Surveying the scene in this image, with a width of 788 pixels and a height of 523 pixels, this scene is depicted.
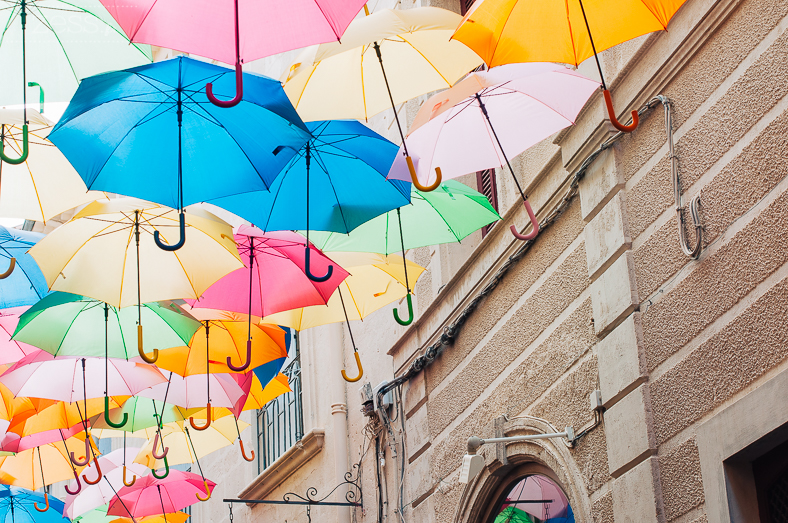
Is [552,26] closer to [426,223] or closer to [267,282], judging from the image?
[426,223]

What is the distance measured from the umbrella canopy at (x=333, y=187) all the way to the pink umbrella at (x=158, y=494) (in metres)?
5.90

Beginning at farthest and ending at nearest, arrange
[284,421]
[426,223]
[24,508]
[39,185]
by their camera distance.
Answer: [284,421] < [24,508] < [426,223] < [39,185]

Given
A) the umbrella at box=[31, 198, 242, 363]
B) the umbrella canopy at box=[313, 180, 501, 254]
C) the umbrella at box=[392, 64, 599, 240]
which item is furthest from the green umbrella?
the umbrella at box=[392, 64, 599, 240]

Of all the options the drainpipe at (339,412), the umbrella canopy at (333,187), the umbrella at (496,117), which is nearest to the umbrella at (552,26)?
the umbrella at (496,117)

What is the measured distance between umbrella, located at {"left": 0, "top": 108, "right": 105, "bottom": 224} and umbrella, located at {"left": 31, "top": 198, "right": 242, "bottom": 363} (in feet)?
0.60

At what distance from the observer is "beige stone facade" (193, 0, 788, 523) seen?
14.7 feet

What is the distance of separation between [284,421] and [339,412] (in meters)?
2.40

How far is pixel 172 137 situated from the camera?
5.61 m

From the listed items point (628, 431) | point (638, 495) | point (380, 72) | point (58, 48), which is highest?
point (58, 48)

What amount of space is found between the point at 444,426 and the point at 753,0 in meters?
4.70

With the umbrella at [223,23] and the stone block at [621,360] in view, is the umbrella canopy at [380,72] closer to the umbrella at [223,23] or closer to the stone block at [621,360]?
the umbrella at [223,23]

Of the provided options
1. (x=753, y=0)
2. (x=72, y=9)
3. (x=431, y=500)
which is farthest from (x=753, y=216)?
(x=431, y=500)

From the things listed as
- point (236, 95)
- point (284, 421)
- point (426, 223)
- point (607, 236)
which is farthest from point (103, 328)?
point (284, 421)

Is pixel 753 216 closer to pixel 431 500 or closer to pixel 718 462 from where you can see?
pixel 718 462
